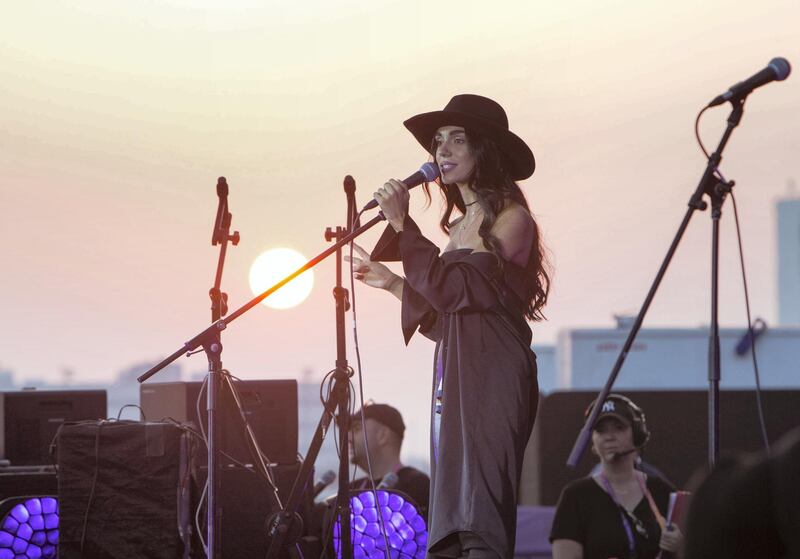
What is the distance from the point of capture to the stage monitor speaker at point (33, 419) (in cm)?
434

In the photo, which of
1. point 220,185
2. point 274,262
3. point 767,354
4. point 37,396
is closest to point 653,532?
point 274,262

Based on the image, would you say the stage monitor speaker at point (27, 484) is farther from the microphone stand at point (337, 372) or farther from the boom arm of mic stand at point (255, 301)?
the boom arm of mic stand at point (255, 301)

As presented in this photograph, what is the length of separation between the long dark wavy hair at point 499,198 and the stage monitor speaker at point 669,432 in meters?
4.57

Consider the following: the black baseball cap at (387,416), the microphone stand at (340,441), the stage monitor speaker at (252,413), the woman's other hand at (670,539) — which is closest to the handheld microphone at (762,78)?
the microphone stand at (340,441)

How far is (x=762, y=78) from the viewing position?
2850 millimetres

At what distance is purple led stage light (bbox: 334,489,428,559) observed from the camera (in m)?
3.83

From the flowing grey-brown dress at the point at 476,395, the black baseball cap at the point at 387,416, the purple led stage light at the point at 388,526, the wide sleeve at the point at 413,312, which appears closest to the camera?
the flowing grey-brown dress at the point at 476,395

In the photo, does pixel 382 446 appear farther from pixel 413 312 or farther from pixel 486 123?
pixel 486 123

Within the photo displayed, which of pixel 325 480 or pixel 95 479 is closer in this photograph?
pixel 95 479

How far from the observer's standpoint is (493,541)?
254 centimetres

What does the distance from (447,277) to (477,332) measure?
0.51 feet

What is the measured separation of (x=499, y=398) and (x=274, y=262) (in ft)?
6.96

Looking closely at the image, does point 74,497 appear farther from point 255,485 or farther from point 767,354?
point 767,354

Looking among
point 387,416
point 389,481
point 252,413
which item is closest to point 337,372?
point 252,413
